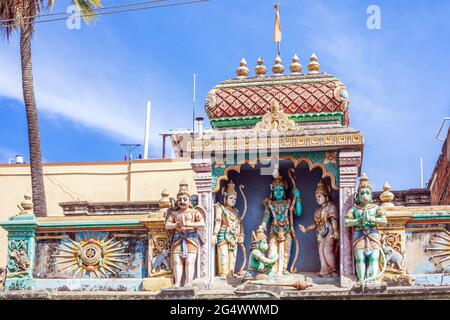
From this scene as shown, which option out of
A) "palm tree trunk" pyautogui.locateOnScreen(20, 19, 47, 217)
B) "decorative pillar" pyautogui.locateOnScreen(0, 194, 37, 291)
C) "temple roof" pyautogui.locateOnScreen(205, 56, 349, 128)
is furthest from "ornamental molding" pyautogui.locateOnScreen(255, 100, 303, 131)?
"palm tree trunk" pyautogui.locateOnScreen(20, 19, 47, 217)

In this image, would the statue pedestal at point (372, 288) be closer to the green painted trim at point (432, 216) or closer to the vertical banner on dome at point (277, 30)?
the green painted trim at point (432, 216)

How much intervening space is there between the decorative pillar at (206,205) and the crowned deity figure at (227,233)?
153 millimetres

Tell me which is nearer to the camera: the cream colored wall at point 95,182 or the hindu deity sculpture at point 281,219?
the hindu deity sculpture at point 281,219

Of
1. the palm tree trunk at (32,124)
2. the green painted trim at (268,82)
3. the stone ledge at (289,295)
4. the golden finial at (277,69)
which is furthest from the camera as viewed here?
the palm tree trunk at (32,124)

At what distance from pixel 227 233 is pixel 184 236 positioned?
32.6 inches

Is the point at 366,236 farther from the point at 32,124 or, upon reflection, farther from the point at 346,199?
the point at 32,124

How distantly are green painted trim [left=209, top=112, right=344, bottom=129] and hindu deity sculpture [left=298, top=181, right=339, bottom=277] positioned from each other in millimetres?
1277

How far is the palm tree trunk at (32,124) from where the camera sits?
21.6m

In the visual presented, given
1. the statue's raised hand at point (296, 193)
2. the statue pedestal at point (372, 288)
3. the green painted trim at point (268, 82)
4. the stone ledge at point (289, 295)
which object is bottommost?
Result: the stone ledge at point (289, 295)

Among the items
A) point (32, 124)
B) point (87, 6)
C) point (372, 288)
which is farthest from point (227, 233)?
point (87, 6)

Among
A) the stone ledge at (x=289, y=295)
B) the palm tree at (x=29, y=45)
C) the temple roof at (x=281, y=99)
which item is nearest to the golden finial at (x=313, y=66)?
the temple roof at (x=281, y=99)

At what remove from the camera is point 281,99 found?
631 inches
